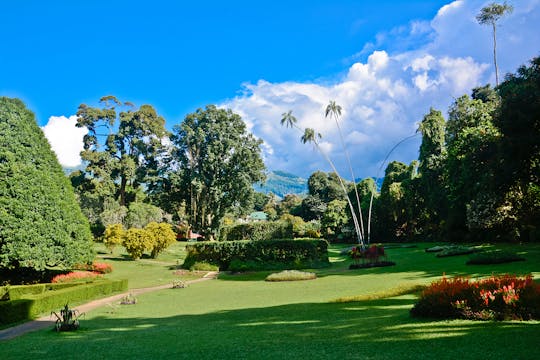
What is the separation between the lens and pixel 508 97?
65.2ft

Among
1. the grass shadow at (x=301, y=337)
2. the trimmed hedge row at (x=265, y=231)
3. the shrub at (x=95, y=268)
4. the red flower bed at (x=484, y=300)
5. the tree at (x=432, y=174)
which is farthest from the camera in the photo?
the tree at (x=432, y=174)

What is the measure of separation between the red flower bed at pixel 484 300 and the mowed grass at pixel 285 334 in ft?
0.99

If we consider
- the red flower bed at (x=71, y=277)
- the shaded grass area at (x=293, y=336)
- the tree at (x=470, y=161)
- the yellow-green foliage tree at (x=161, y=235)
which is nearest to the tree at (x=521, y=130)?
the tree at (x=470, y=161)

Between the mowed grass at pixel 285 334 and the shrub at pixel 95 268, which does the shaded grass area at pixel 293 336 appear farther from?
the shrub at pixel 95 268

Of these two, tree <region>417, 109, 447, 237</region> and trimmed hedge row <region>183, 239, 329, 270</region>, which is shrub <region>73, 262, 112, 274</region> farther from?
tree <region>417, 109, 447, 237</region>

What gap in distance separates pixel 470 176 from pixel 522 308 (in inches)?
964

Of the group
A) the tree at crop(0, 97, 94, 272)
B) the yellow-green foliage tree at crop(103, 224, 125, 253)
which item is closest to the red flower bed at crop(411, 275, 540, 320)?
the tree at crop(0, 97, 94, 272)

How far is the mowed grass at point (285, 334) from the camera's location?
612cm

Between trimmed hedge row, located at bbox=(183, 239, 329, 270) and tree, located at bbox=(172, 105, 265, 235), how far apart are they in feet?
56.3

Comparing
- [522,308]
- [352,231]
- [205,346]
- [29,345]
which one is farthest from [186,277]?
[352,231]

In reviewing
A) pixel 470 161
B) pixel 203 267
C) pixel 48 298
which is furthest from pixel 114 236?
pixel 470 161

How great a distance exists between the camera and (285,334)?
7.98 meters

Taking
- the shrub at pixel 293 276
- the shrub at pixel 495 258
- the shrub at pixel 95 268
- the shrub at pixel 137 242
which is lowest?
the shrub at pixel 293 276

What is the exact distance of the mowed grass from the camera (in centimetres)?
612
